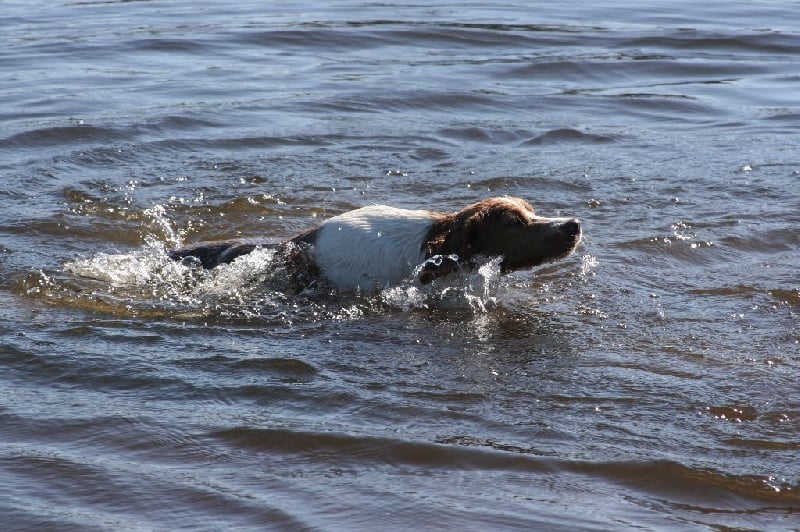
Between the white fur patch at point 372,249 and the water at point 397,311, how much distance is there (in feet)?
0.49

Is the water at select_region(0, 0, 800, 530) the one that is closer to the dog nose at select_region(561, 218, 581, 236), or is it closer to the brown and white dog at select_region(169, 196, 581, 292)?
the brown and white dog at select_region(169, 196, 581, 292)

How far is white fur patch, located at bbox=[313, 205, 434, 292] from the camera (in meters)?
8.07

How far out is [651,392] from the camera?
6414 mm

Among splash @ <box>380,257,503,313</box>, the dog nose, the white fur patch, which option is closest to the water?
splash @ <box>380,257,503,313</box>

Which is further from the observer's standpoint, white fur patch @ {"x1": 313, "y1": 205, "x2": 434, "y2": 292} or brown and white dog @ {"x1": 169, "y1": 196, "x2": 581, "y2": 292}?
white fur patch @ {"x1": 313, "y1": 205, "x2": 434, "y2": 292}

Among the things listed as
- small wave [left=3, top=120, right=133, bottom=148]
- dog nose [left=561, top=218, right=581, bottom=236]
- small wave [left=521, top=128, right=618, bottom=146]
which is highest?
dog nose [left=561, top=218, right=581, bottom=236]

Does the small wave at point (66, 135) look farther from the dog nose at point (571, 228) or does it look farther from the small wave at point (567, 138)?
the dog nose at point (571, 228)

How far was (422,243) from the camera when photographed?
26.3ft

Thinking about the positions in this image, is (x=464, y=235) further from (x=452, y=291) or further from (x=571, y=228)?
(x=571, y=228)

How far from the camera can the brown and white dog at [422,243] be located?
7.90m

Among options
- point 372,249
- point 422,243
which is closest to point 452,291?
point 422,243

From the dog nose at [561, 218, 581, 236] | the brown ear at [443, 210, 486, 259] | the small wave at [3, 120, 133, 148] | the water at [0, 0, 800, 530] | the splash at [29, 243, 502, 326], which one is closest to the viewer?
the water at [0, 0, 800, 530]

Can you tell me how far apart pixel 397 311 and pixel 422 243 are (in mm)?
493

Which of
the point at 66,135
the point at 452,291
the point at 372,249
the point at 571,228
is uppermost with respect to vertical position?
the point at 571,228
